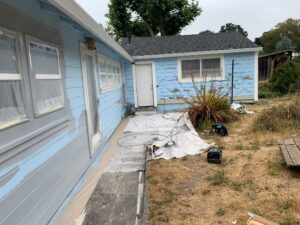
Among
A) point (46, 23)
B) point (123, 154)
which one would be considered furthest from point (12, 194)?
point (123, 154)

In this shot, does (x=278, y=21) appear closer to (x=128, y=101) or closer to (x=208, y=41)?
(x=208, y=41)

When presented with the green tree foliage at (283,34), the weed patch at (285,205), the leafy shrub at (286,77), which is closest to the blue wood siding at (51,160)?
the weed patch at (285,205)

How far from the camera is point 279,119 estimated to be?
707 cm

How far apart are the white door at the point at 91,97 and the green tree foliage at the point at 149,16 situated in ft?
57.8

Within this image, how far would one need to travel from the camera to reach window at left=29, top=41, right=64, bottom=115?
9.47 ft

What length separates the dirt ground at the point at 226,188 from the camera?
318 cm

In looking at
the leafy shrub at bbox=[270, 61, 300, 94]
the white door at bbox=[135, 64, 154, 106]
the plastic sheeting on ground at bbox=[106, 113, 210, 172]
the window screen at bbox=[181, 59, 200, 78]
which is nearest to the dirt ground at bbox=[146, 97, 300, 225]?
the plastic sheeting on ground at bbox=[106, 113, 210, 172]

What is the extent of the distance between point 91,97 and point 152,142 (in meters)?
1.73

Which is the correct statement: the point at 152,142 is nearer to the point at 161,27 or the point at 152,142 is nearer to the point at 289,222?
the point at 289,222

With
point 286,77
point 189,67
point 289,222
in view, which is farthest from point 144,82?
point 289,222

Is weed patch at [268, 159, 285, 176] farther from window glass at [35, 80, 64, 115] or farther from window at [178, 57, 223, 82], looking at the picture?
window at [178, 57, 223, 82]

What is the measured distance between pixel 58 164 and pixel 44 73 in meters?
1.04

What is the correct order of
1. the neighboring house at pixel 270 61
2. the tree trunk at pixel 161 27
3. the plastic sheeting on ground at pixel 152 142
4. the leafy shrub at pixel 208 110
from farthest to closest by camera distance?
the tree trunk at pixel 161 27
the neighboring house at pixel 270 61
the leafy shrub at pixel 208 110
the plastic sheeting on ground at pixel 152 142

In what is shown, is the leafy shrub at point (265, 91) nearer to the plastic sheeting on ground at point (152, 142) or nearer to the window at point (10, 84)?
the plastic sheeting on ground at point (152, 142)
